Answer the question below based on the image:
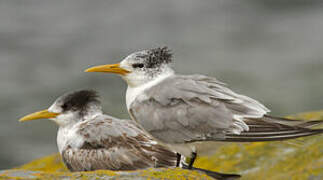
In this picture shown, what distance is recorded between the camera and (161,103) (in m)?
5.41

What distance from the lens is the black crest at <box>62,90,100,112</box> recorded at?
24.8 feet

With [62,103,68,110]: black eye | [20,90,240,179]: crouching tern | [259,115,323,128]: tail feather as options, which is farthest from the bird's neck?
[62,103,68,110]: black eye

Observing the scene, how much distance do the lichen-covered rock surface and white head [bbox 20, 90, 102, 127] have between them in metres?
1.95

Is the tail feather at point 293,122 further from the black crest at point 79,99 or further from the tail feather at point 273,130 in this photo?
the black crest at point 79,99

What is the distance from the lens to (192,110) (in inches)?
205

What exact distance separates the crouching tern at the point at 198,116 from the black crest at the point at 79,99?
176 cm

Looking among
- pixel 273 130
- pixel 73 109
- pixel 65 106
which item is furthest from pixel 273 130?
pixel 65 106

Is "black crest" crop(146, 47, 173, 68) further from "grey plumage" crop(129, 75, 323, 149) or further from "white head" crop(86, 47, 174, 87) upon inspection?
"grey plumage" crop(129, 75, 323, 149)

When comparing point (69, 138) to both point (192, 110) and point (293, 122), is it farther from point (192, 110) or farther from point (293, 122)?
point (293, 122)

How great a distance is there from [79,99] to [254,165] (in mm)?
3199

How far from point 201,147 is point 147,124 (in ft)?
2.19

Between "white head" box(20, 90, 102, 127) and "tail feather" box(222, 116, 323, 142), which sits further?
"white head" box(20, 90, 102, 127)

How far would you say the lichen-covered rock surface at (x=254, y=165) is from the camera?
4352 millimetres

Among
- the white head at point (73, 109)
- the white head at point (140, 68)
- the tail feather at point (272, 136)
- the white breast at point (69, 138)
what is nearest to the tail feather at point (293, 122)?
the tail feather at point (272, 136)
